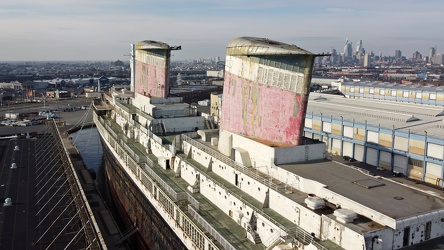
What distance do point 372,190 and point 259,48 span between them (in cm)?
1071

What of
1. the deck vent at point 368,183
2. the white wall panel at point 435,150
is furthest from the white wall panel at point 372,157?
the deck vent at point 368,183

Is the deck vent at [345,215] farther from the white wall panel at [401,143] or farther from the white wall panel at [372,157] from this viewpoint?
the white wall panel at [372,157]

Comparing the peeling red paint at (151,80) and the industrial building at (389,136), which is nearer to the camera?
the industrial building at (389,136)

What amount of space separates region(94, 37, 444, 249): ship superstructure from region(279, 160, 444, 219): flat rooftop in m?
0.05

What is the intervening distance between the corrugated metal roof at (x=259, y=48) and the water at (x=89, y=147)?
132 ft

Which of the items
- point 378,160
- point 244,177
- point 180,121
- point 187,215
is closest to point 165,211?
point 187,215

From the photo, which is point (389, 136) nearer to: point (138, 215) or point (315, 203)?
point (315, 203)

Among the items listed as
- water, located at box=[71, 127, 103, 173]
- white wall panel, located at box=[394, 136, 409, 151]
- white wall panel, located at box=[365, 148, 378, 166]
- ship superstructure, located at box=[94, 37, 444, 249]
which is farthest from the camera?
water, located at box=[71, 127, 103, 173]

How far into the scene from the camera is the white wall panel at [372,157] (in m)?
40.5

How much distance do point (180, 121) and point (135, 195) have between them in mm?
9659

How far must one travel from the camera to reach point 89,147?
7506cm

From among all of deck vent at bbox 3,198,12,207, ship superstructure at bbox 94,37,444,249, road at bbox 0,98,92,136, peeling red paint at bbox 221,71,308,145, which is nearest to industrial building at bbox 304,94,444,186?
ship superstructure at bbox 94,37,444,249

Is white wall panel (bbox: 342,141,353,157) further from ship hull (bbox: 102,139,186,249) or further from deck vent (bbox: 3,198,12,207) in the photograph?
deck vent (bbox: 3,198,12,207)

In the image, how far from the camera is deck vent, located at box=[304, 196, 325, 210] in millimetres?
18094
